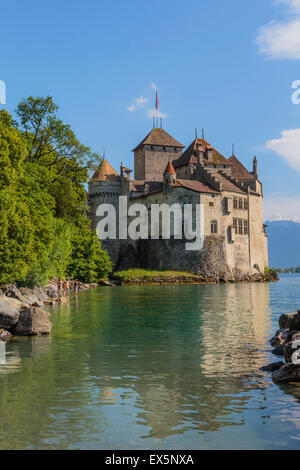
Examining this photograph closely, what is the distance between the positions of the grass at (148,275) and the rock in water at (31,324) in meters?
45.4

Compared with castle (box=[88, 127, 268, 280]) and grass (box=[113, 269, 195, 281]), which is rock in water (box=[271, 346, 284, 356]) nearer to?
grass (box=[113, 269, 195, 281])

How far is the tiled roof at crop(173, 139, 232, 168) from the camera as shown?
255ft

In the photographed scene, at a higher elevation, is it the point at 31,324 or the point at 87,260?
the point at 87,260

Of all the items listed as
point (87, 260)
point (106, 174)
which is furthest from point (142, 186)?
point (87, 260)

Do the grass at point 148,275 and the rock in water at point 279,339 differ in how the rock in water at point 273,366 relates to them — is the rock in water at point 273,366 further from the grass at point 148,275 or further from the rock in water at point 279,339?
the grass at point 148,275

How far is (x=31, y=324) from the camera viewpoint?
17750 millimetres

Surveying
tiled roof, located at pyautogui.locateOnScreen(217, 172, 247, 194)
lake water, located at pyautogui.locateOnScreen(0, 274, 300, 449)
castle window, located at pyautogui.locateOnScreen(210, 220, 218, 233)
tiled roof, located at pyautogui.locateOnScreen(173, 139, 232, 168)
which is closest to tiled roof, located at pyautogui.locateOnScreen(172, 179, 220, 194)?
tiled roof, located at pyautogui.locateOnScreen(217, 172, 247, 194)

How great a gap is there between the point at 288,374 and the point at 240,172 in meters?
74.0

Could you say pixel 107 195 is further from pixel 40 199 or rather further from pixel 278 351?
pixel 278 351

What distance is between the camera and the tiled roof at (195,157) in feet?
255

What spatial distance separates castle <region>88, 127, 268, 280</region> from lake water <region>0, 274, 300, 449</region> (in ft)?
168

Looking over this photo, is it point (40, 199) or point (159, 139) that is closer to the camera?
point (40, 199)
